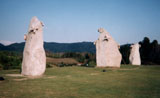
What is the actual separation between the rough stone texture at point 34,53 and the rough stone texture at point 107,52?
13044 millimetres

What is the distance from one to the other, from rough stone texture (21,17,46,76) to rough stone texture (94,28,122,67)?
1304cm

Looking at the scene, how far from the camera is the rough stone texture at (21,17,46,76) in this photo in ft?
57.5

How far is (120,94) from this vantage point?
32.1 ft

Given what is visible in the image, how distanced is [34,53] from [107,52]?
14488mm

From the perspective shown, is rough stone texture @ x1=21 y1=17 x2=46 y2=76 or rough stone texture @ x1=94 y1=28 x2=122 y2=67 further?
rough stone texture @ x1=94 y1=28 x2=122 y2=67

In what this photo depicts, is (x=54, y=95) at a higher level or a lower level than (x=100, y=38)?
lower

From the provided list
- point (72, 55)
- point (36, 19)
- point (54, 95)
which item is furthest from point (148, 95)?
point (72, 55)

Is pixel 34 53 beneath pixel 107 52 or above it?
beneath

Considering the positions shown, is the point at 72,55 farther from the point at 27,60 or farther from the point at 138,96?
the point at 138,96

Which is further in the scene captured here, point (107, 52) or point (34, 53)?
point (107, 52)

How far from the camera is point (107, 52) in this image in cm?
2866

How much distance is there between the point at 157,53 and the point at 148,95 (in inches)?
2098

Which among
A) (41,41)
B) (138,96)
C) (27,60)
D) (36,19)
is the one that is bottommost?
(138,96)

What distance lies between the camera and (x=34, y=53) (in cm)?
1753
